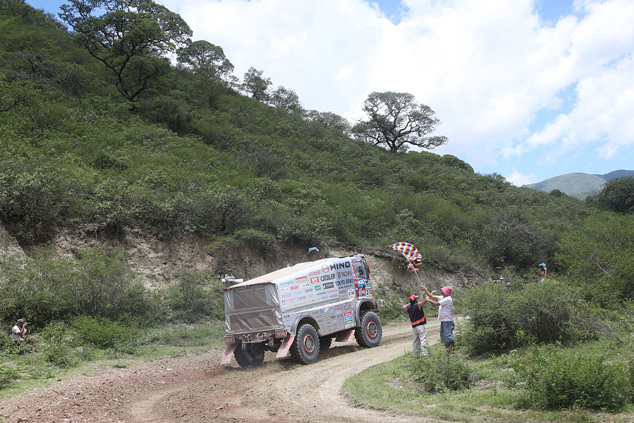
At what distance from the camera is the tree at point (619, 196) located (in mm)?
48719

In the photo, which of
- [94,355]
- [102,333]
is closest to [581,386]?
[94,355]

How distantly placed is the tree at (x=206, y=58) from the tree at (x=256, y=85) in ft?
14.0

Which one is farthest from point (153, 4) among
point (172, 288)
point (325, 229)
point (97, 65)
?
point (172, 288)

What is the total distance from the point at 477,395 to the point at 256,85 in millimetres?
69987

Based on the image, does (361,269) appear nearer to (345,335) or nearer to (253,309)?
(345,335)

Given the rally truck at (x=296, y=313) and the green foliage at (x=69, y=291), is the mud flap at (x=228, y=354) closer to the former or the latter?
the rally truck at (x=296, y=313)

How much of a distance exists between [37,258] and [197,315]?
653 centimetres

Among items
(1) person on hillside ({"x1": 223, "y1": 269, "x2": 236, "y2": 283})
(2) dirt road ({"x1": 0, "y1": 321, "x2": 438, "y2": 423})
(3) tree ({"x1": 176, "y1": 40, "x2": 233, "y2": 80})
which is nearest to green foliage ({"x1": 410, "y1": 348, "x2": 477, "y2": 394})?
(2) dirt road ({"x1": 0, "y1": 321, "x2": 438, "y2": 423})

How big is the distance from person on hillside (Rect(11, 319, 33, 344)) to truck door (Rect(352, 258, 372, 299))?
1030cm

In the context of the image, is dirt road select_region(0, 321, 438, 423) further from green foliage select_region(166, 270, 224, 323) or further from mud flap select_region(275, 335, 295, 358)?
green foliage select_region(166, 270, 224, 323)

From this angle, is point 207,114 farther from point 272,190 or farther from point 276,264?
point 276,264

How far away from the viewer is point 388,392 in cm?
837

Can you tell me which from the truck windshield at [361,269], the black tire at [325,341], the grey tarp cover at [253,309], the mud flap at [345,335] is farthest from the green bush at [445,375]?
the truck windshield at [361,269]

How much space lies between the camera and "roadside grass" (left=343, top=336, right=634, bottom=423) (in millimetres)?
6141
